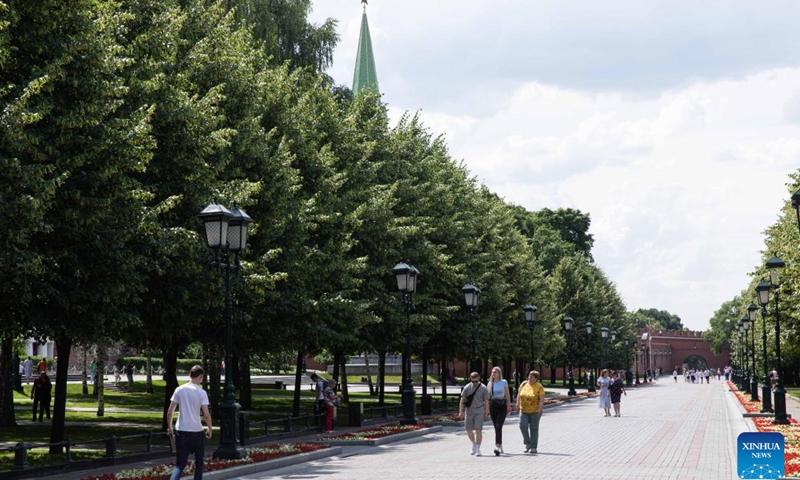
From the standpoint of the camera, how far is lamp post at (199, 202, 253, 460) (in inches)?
744

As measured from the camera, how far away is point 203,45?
25484 mm

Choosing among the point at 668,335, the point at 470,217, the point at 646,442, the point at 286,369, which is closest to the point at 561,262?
the point at 286,369

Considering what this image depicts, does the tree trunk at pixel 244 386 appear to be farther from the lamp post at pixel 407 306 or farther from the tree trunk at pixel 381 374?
the lamp post at pixel 407 306

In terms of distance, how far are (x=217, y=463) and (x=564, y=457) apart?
687cm

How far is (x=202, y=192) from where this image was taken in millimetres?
23344

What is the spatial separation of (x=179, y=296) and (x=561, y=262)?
225ft

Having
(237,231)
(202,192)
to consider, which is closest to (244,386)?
(202,192)

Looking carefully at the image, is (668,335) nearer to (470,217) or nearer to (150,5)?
(470,217)

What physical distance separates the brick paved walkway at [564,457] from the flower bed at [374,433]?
800 millimetres

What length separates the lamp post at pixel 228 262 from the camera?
18.9m

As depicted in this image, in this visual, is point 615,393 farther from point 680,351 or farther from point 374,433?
point 680,351

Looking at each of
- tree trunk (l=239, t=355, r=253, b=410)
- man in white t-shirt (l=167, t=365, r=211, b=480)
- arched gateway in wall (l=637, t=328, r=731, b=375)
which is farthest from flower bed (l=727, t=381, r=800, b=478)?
arched gateway in wall (l=637, t=328, r=731, b=375)

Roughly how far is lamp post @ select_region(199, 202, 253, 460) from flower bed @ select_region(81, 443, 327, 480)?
15.3 inches

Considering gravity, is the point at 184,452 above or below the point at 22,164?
below
